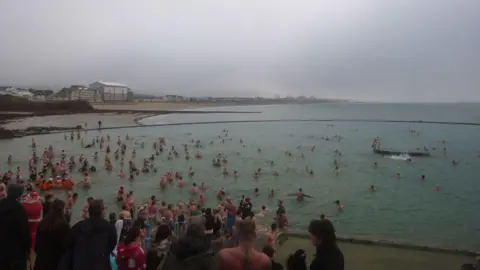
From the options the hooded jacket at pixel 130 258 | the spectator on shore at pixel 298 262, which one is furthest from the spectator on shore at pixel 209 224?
the spectator on shore at pixel 298 262

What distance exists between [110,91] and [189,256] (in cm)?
18490

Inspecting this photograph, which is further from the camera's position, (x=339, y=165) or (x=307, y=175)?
(x=339, y=165)

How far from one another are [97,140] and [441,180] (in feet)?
121

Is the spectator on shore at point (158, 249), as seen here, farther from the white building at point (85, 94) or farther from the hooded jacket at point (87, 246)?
the white building at point (85, 94)

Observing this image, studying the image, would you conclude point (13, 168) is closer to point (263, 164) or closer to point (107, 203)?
point (107, 203)

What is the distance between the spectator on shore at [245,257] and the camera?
3.61m

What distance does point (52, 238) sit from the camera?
4707mm

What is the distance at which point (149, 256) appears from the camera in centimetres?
564

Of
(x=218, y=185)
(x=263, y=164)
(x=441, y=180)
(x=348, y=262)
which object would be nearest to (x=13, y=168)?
(x=218, y=185)

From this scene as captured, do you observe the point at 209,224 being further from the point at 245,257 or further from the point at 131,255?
the point at 245,257

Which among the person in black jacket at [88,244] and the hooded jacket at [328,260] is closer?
the hooded jacket at [328,260]

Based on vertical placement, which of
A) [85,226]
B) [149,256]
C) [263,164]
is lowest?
[263,164]

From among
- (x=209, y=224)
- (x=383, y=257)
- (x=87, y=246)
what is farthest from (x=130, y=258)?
(x=383, y=257)

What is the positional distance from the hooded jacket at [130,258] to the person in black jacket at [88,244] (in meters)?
0.79
